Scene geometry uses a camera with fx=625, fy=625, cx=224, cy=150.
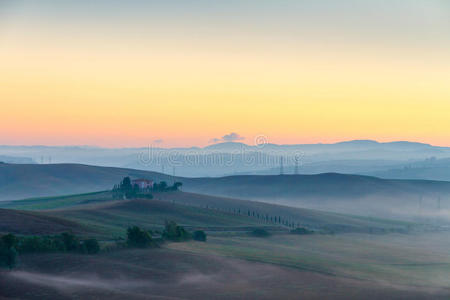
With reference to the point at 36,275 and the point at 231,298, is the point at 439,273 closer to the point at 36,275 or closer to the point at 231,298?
the point at 231,298

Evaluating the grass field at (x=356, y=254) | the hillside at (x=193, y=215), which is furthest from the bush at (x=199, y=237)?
the hillside at (x=193, y=215)

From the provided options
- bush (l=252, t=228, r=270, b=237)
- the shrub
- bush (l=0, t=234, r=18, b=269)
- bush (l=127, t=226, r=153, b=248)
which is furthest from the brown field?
bush (l=252, t=228, r=270, b=237)

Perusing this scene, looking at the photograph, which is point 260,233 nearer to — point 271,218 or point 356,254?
point 356,254

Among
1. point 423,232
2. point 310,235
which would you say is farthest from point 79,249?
point 423,232

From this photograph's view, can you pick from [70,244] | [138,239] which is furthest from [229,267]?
[70,244]

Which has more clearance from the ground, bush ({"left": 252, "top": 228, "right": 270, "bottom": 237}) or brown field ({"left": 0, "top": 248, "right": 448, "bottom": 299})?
bush ({"left": 252, "top": 228, "right": 270, "bottom": 237})

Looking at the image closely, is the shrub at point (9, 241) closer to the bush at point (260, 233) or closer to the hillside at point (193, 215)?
the hillside at point (193, 215)

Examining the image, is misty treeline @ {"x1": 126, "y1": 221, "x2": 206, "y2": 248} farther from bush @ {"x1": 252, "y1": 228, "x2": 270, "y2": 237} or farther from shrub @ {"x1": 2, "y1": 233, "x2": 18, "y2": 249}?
bush @ {"x1": 252, "y1": 228, "x2": 270, "y2": 237}

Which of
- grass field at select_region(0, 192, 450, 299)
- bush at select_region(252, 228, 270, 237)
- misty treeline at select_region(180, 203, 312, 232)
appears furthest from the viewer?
misty treeline at select_region(180, 203, 312, 232)

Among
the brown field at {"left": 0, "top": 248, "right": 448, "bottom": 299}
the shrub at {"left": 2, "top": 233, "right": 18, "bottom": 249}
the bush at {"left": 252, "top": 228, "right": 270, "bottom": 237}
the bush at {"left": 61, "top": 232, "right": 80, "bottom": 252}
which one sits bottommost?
the brown field at {"left": 0, "top": 248, "right": 448, "bottom": 299}
